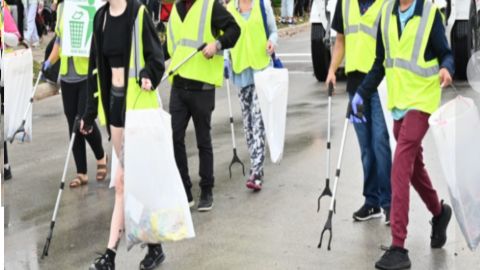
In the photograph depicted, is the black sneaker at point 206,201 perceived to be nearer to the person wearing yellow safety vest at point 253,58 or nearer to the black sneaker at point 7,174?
the person wearing yellow safety vest at point 253,58

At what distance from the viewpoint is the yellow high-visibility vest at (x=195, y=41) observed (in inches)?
273

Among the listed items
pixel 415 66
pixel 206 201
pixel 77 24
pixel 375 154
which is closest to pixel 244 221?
pixel 206 201

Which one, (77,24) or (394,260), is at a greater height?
(77,24)

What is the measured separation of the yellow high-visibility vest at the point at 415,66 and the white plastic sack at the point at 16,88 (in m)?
3.92

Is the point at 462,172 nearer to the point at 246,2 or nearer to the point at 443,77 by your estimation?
the point at 443,77

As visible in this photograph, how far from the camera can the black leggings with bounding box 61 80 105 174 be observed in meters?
8.00

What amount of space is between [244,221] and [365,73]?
4.69 feet

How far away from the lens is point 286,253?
6.10 metres

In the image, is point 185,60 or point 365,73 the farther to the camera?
point 185,60

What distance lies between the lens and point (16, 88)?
27.7 ft

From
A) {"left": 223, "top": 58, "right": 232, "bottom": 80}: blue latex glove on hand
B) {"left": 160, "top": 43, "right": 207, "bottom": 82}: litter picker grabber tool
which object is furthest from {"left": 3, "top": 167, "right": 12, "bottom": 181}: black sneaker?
{"left": 160, "top": 43, "right": 207, "bottom": 82}: litter picker grabber tool

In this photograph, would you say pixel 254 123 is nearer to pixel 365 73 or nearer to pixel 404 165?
pixel 365 73

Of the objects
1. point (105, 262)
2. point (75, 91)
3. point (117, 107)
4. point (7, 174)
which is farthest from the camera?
point (7, 174)

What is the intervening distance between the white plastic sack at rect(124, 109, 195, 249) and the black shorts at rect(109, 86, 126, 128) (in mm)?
474
